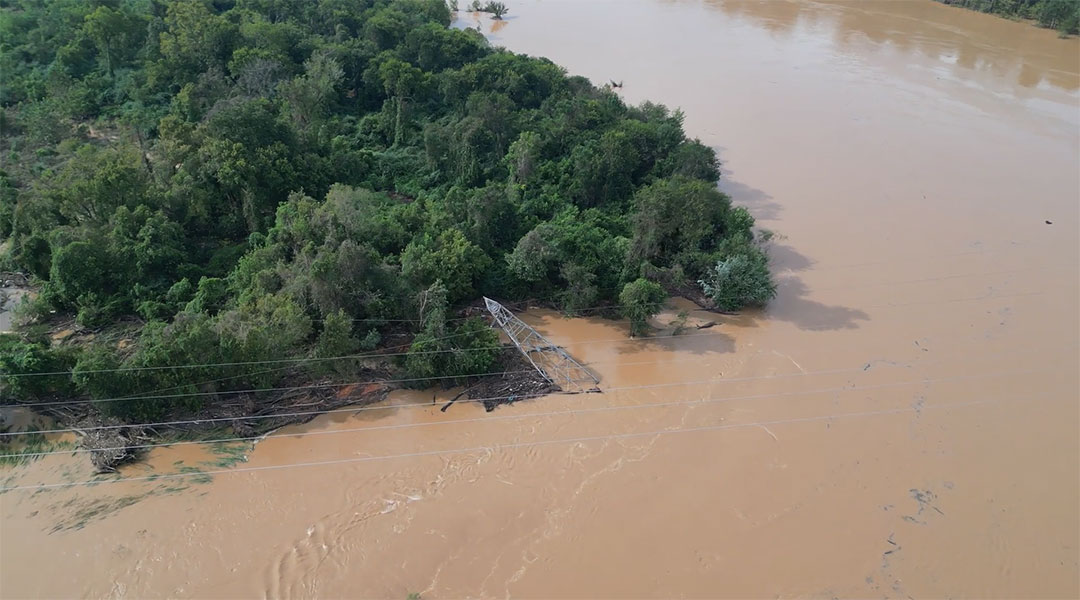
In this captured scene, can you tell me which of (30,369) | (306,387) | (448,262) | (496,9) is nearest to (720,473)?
(448,262)

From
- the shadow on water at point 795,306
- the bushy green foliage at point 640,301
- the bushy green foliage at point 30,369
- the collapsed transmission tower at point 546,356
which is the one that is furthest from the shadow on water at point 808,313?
the bushy green foliage at point 30,369

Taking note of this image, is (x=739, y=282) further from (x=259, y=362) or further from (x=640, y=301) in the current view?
(x=259, y=362)

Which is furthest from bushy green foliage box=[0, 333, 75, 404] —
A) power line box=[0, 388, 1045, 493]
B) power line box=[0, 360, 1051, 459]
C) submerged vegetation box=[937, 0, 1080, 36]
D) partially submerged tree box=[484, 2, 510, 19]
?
submerged vegetation box=[937, 0, 1080, 36]

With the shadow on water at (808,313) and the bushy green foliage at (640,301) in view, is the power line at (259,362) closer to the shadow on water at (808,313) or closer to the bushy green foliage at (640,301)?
the bushy green foliage at (640,301)

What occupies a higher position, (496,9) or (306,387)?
(496,9)

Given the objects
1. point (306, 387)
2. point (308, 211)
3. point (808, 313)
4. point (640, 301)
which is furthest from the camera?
point (808, 313)

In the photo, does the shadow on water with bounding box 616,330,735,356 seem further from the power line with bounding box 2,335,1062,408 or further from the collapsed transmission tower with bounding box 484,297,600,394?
the collapsed transmission tower with bounding box 484,297,600,394

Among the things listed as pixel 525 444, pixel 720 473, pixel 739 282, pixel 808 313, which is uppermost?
pixel 739 282
